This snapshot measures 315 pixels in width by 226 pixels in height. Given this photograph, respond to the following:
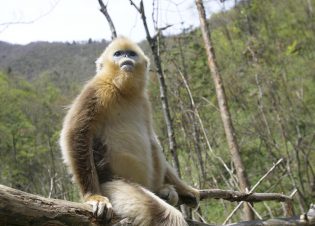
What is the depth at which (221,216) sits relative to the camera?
13617 millimetres

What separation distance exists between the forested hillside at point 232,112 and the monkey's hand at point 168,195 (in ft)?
13.2

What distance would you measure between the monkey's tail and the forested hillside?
4657mm

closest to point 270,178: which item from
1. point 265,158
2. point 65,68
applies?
point 265,158

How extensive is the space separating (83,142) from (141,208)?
0.69m

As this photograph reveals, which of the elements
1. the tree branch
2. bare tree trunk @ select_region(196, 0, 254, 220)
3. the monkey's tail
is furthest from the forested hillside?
the monkey's tail

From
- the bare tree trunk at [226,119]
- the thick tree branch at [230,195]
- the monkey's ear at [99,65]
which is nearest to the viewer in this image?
the thick tree branch at [230,195]

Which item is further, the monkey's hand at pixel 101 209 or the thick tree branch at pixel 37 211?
the monkey's hand at pixel 101 209

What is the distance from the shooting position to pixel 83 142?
325 centimetres

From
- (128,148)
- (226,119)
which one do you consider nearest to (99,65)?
(128,148)

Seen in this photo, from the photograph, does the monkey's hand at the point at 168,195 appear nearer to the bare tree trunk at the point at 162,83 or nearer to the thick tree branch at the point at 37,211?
the thick tree branch at the point at 37,211

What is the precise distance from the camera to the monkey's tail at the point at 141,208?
9.51ft

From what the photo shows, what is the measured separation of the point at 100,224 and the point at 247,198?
5.23ft

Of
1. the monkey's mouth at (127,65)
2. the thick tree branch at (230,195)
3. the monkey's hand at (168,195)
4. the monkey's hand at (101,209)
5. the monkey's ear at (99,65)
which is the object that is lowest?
the thick tree branch at (230,195)

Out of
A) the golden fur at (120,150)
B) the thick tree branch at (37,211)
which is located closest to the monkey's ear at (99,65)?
the golden fur at (120,150)
